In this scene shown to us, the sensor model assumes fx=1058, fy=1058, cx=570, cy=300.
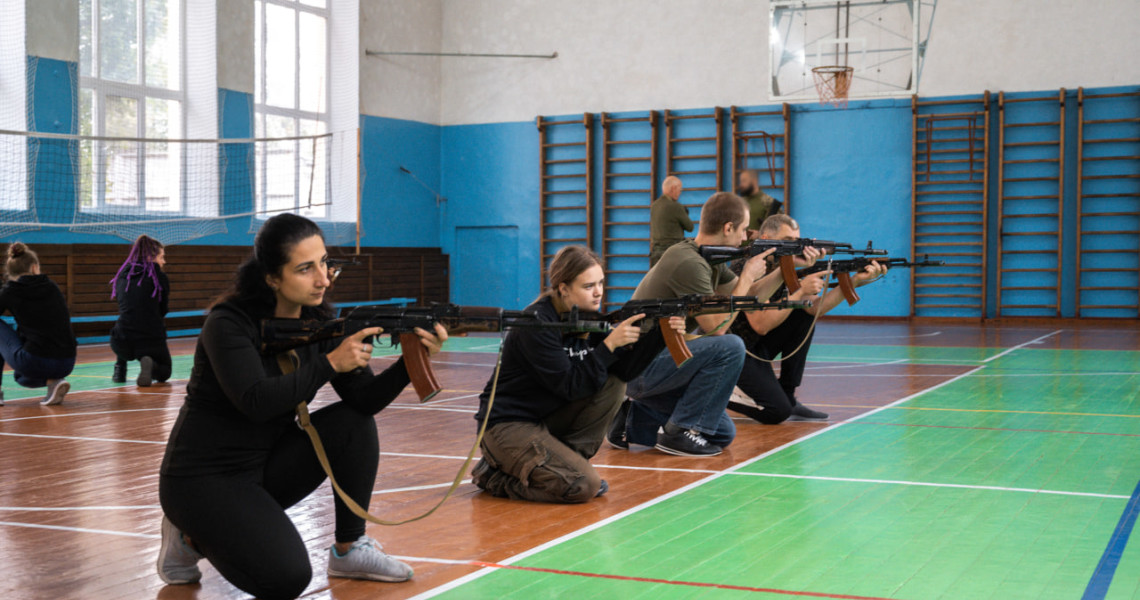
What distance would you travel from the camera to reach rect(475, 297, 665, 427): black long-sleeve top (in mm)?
4090

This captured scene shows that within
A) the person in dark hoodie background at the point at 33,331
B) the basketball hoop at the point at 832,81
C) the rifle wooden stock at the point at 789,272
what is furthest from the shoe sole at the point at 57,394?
the basketball hoop at the point at 832,81

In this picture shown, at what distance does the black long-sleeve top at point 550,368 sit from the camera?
4090mm

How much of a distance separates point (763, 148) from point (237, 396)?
14.5 metres

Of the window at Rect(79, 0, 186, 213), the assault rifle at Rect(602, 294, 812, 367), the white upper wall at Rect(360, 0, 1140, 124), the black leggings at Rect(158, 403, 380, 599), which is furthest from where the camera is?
the white upper wall at Rect(360, 0, 1140, 124)

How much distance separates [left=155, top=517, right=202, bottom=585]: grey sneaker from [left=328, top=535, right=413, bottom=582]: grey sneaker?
1.36ft

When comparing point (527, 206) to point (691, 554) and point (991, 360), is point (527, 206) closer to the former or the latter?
point (991, 360)

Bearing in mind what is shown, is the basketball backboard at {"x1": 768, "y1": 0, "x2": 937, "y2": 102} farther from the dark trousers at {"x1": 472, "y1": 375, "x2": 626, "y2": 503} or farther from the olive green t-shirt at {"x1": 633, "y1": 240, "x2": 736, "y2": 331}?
the dark trousers at {"x1": 472, "y1": 375, "x2": 626, "y2": 503}

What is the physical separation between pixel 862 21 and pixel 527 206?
732cm

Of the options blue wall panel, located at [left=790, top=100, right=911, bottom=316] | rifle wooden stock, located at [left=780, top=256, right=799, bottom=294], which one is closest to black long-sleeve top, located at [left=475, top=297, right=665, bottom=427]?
rifle wooden stock, located at [left=780, top=256, right=799, bottom=294]

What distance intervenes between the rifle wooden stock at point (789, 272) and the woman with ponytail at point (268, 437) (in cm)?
349

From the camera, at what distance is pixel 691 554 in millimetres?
3377

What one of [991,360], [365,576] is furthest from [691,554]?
[991,360]

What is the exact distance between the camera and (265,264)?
293 centimetres

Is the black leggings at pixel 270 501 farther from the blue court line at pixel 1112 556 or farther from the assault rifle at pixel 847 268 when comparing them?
the assault rifle at pixel 847 268
